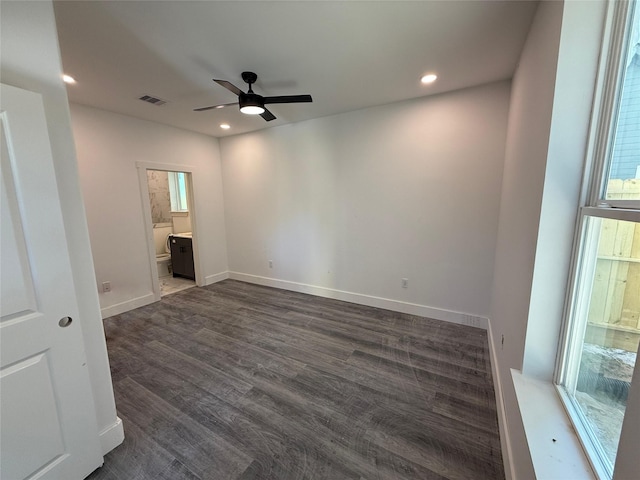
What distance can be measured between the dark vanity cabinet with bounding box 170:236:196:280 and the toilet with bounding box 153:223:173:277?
0.99 ft

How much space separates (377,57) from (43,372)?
3.00 m

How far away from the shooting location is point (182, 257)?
4.96 metres

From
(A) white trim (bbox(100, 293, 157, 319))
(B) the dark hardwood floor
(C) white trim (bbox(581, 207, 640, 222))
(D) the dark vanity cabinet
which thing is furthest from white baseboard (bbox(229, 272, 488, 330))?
(C) white trim (bbox(581, 207, 640, 222))

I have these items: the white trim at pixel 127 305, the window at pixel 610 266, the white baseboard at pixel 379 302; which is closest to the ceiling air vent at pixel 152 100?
the white trim at pixel 127 305

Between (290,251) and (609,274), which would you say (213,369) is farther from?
(609,274)

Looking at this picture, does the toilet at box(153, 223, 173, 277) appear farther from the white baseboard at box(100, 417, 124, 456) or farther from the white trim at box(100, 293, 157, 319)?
the white baseboard at box(100, 417, 124, 456)

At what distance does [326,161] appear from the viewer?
12.0 ft

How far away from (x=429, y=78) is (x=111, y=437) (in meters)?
3.84

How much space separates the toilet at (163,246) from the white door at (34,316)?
447 cm

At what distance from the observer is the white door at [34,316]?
107cm

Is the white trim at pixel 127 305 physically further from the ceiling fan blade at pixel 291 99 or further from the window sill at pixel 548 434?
the window sill at pixel 548 434

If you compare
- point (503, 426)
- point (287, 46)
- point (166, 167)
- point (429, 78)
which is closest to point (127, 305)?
point (166, 167)

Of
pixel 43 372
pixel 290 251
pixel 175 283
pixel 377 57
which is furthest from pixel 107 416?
pixel 175 283

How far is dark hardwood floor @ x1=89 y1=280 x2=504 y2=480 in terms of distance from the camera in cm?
146
